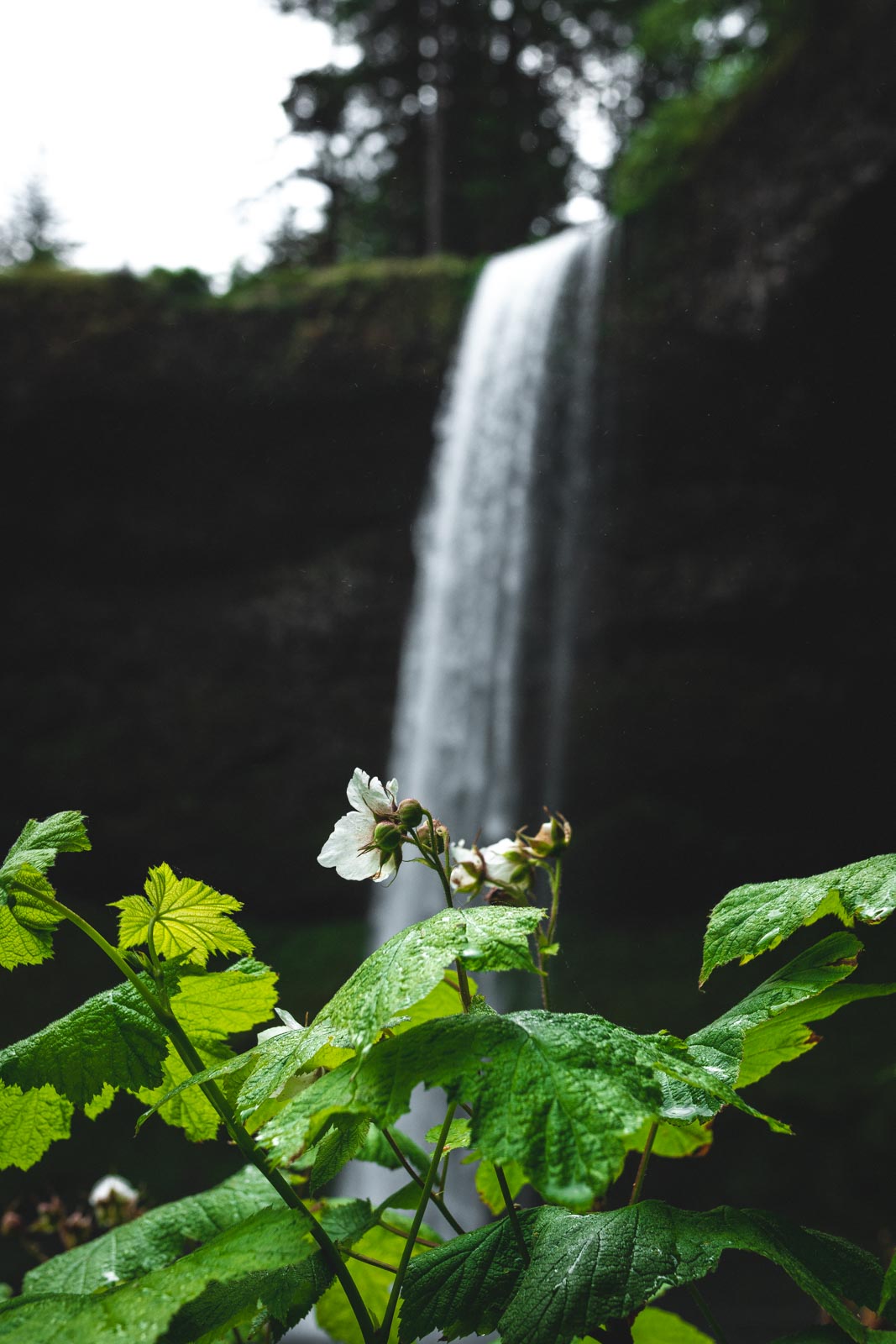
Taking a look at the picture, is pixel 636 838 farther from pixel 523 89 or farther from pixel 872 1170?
pixel 523 89

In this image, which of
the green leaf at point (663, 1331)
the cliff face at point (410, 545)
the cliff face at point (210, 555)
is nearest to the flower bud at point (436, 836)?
the green leaf at point (663, 1331)

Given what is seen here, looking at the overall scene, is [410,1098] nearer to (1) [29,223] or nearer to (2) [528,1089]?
(2) [528,1089]

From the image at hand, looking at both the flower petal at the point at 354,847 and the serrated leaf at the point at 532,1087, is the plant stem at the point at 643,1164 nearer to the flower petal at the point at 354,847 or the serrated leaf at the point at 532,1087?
the serrated leaf at the point at 532,1087

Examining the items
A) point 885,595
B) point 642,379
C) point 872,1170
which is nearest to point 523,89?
point 642,379

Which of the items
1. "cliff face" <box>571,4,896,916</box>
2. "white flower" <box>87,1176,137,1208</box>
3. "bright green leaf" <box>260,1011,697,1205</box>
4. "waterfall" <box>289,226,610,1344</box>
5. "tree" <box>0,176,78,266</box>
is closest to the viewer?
"bright green leaf" <box>260,1011,697,1205</box>

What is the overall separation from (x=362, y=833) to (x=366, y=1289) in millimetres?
377

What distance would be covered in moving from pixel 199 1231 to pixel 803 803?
14.1ft

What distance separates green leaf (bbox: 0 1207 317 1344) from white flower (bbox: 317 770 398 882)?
211 millimetres

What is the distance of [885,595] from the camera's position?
4.50m

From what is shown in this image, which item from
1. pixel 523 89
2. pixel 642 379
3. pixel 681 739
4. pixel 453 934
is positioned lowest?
pixel 681 739

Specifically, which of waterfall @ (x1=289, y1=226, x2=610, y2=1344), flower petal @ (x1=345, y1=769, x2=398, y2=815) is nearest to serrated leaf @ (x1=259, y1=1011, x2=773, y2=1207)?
flower petal @ (x1=345, y1=769, x2=398, y2=815)

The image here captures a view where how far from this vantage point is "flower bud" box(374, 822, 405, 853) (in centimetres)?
60

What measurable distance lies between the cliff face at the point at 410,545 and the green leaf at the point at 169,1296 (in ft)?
9.82

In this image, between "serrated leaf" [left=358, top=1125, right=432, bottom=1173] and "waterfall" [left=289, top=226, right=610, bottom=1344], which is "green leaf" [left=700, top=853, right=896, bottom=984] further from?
"waterfall" [left=289, top=226, right=610, bottom=1344]
